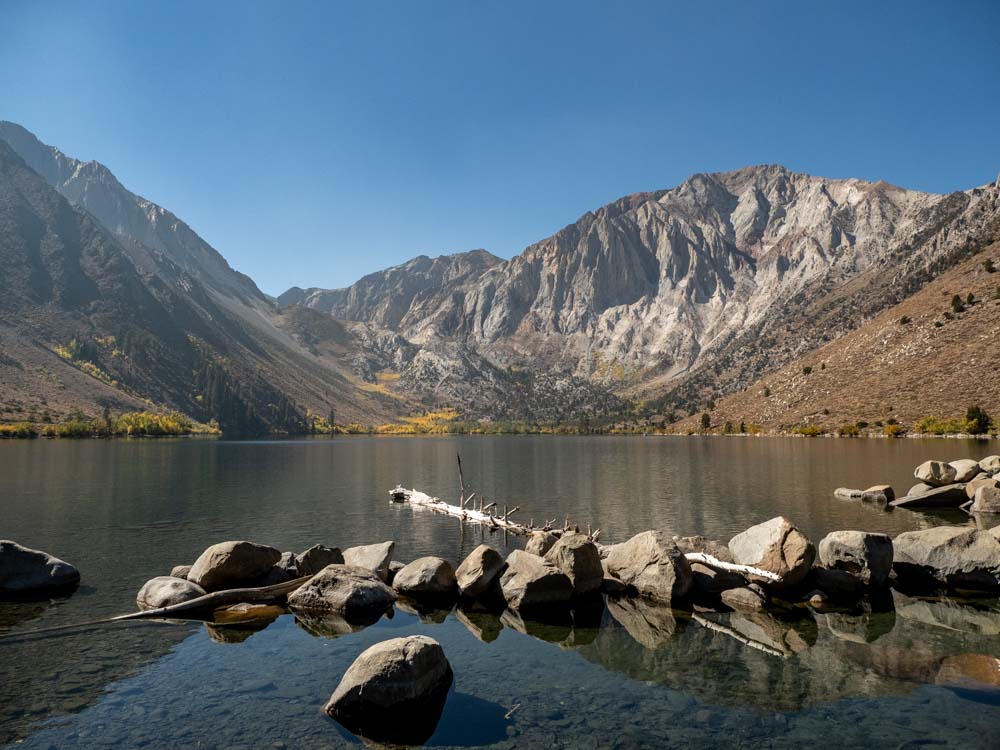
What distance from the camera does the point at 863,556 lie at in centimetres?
2666

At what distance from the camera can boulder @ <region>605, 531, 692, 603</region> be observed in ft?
83.0

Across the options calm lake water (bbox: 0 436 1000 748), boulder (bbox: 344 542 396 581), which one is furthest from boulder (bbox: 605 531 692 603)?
boulder (bbox: 344 542 396 581)

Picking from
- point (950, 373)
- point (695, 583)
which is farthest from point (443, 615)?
point (950, 373)

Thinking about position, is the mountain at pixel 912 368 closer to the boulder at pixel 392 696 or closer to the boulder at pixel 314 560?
the boulder at pixel 314 560

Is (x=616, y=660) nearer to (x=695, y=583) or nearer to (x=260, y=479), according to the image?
(x=695, y=583)

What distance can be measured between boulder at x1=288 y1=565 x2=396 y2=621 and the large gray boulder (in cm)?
1135

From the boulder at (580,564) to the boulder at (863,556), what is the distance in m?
10.1

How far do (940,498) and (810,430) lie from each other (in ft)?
365

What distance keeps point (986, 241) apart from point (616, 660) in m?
231

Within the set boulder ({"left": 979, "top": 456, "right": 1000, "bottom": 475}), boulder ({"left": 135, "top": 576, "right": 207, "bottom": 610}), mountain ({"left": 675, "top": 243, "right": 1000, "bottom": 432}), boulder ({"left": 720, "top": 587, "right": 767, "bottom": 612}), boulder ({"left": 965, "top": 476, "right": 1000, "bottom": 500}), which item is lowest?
boulder ({"left": 720, "top": 587, "right": 767, "bottom": 612})

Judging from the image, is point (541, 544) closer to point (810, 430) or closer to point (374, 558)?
point (374, 558)

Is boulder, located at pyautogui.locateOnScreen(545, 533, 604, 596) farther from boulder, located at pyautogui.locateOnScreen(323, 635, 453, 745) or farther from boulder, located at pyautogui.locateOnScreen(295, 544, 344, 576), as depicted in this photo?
boulder, located at pyautogui.locateOnScreen(323, 635, 453, 745)

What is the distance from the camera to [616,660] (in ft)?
62.2

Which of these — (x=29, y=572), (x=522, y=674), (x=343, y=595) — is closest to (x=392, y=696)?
(x=522, y=674)
